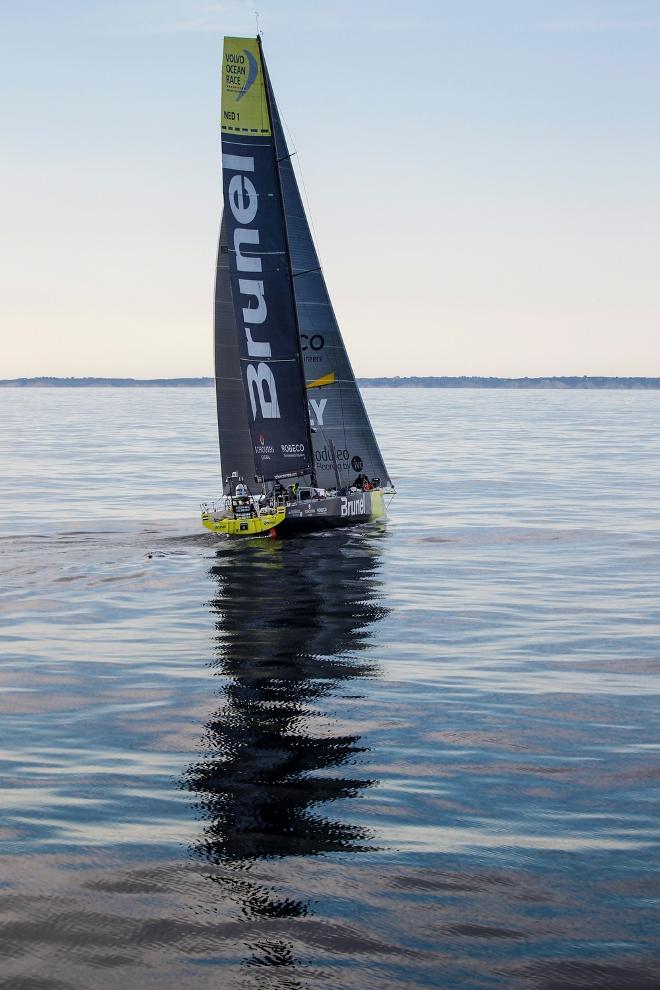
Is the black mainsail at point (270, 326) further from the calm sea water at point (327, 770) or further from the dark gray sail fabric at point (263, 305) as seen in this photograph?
the calm sea water at point (327, 770)

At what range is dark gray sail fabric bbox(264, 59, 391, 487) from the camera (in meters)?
42.8

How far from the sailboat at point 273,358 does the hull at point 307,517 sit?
5 centimetres

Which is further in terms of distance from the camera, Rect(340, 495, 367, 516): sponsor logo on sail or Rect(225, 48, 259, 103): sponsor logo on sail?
Rect(340, 495, 367, 516): sponsor logo on sail

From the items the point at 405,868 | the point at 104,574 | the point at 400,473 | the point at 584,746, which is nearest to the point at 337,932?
the point at 405,868

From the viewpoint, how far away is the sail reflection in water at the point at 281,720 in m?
13.5

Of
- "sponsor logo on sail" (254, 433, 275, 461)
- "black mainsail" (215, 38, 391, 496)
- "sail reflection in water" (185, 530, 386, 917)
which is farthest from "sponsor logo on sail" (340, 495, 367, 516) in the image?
"sail reflection in water" (185, 530, 386, 917)

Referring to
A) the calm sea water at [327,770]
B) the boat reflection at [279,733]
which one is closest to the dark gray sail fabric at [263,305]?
the calm sea water at [327,770]

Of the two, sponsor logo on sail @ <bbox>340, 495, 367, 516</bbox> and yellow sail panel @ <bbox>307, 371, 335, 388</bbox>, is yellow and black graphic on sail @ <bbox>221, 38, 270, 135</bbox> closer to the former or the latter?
yellow sail panel @ <bbox>307, 371, 335, 388</bbox>

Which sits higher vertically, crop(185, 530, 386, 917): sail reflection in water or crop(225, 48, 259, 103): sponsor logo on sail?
crop(225, 48, 259, 103): sponsor logo on sail

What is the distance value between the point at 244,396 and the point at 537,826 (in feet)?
96.1

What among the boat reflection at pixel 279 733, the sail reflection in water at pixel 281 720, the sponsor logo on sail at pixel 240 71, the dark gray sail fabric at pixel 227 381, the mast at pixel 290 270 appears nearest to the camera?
the boat reflection at pixel 279 733

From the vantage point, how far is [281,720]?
61.4ft

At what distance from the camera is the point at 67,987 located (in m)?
10.3

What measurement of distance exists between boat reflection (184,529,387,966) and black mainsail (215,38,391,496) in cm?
878
